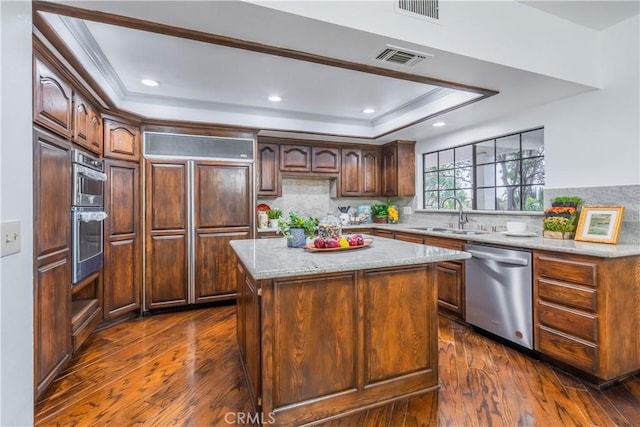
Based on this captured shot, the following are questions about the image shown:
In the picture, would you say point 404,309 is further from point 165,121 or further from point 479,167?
point 165,121

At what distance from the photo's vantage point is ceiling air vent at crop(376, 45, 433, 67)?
6.54 feet

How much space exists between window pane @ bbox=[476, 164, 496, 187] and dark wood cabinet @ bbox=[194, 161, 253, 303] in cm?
289

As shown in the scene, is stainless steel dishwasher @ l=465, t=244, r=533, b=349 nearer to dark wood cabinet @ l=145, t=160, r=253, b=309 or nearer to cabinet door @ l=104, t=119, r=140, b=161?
dark wood cabinet @ l=145, t=160, r=253, b=309

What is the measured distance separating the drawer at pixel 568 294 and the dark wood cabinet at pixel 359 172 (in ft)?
9.79

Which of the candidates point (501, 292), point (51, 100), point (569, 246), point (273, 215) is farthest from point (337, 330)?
point (273, 215)

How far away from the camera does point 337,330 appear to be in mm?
Result: 1781

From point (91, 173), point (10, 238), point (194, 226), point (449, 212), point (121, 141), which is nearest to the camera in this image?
point (10, 238)

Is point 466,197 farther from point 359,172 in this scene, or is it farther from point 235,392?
point 235,392

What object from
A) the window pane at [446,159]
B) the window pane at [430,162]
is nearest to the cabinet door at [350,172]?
the window pane at [430,162]

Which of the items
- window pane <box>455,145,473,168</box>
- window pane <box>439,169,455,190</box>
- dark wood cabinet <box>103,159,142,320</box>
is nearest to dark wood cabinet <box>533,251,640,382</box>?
window pane <box>455,145,473,168</box>

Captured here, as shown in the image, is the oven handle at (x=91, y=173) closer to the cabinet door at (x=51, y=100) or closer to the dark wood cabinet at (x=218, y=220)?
the cabinet door at (x=51, y=100)

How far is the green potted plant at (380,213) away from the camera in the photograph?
5117mm

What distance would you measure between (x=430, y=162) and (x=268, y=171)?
2.46m

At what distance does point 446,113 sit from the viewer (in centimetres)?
336
